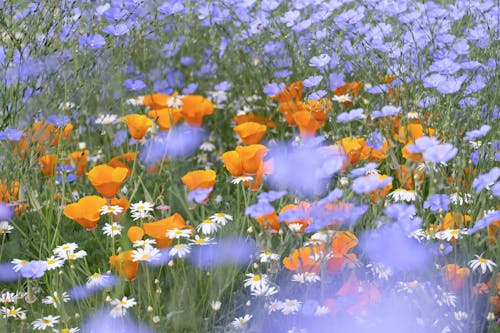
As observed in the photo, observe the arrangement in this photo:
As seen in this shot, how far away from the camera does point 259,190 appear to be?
2107 millimetres

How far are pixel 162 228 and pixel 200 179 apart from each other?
0.59 feet

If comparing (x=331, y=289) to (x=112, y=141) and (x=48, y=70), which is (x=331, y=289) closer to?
(x=48, y=70)

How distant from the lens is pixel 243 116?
2.89 metres

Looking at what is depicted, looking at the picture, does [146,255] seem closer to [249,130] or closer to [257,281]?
[257,281]

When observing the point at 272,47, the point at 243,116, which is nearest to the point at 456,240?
the point at 243,116

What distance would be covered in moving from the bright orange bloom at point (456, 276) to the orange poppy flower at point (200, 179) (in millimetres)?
569

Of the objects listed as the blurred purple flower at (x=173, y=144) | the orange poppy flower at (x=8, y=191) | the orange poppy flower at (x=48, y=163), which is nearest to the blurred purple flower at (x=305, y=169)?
the blurred purple flower at (x=173, y=144)

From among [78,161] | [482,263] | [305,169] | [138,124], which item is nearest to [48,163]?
[78,161]

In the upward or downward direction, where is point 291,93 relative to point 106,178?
upward

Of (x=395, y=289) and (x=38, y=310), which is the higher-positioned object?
Result: (x=38, y=310)

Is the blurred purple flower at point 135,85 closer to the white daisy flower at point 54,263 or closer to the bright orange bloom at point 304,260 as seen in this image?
the white daisy flower at point 54,263

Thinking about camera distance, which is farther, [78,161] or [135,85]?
[135,85]

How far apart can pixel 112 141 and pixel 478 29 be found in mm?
1321

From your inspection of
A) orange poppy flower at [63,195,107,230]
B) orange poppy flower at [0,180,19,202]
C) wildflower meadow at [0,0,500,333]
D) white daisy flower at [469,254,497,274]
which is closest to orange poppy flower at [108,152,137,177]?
wildflower meadow at [0,0,500,333]
